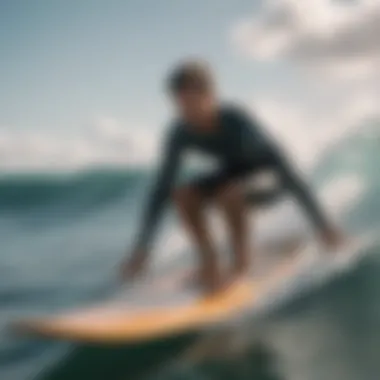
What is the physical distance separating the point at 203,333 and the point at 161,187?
235 mm

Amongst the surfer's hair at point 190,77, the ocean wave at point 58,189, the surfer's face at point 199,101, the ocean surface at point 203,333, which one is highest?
the surfer's hair at point 190,77

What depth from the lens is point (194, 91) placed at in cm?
137

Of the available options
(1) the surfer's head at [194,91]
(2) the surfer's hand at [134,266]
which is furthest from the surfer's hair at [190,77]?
(2) the surfer's hand at [134,266]

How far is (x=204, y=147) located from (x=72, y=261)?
28 centimetres

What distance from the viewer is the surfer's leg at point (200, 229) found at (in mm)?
1361

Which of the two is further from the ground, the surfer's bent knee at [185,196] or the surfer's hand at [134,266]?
the surfer's bent knee at [185,196]

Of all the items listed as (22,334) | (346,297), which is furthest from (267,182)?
(22,334)

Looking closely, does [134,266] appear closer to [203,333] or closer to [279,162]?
[203,333]

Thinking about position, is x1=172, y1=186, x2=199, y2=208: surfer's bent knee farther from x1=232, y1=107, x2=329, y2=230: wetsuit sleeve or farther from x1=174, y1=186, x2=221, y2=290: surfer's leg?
x1=232, y1=107, x2=329, y2=230: wetsuit sleeve

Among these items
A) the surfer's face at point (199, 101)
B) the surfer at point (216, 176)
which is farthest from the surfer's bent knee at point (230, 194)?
the surfer's face at point (199, 101)

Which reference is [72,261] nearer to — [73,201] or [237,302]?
[73,201]

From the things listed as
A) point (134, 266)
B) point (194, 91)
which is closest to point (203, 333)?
point (134, 266)

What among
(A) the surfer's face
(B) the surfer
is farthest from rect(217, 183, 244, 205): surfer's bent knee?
(A) the surfer's face

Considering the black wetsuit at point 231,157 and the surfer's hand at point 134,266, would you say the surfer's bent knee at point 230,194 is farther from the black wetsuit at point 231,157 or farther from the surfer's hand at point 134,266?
the surfer's hand at point 134,266
